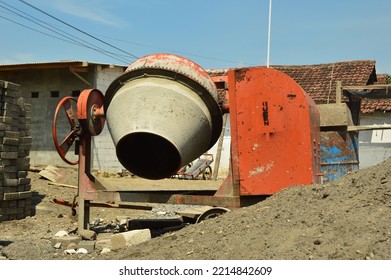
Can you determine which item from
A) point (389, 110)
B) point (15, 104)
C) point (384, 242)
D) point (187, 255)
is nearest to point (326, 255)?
point (384, 242)

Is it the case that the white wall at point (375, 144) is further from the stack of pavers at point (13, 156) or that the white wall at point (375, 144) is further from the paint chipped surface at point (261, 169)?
the paint chipped surface at point (261, 169)

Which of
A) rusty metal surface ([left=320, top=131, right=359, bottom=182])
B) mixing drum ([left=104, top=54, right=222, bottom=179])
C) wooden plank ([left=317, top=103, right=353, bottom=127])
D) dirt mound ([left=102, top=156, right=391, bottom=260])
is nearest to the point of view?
dirt mound ([left=102, top=156, right=391, bottom=260])


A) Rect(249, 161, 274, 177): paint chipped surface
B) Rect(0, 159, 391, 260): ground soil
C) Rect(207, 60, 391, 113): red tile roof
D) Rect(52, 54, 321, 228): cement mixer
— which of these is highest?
Rect(207, 60, 391, 113): red tile roof

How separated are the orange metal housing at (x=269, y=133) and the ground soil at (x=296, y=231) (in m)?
0.55

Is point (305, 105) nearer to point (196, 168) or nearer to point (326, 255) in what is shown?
point (326, 255)

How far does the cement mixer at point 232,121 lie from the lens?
18.9ft

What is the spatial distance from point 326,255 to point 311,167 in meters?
2.28

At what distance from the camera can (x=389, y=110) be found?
59.9 feet

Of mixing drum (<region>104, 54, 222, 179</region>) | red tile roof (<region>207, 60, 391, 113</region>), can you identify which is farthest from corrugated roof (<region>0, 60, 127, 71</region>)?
mixing drum (<region>104, 54, 222, 179</region>)

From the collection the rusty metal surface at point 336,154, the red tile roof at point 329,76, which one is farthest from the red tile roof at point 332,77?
the rusty metal surface at point 336,154

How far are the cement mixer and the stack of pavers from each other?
116 inches

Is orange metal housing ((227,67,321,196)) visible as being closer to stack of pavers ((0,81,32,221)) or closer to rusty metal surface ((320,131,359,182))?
rusty metal surface ((320,131,359,182))

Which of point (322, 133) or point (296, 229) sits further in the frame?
point (322, 133)

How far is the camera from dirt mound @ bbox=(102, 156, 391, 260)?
3660 millimetres
